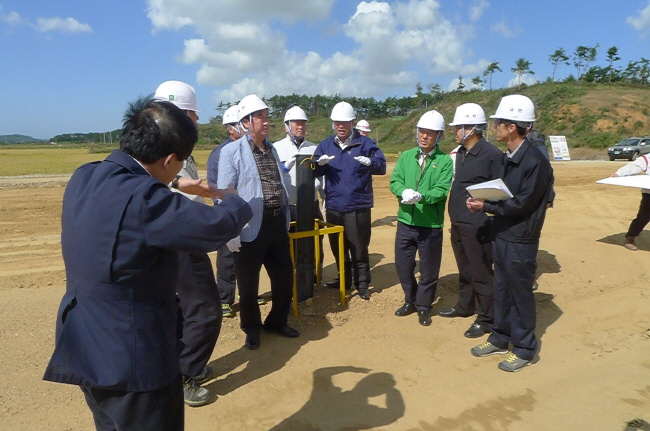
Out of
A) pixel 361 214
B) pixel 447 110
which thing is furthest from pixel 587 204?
pixel 447 110

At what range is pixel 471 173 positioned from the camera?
4.57m

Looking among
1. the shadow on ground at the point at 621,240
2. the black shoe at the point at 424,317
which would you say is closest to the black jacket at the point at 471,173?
the black shoe at the point at 424,317

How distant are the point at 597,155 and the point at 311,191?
3408 centimetres

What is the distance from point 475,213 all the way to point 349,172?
5.01 ft

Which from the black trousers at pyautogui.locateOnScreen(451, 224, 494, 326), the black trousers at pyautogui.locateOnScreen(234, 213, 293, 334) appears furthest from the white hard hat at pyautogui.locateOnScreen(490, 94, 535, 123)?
the black trousers at pyautogui.locateOnScreen(234, 213, 293, 334)

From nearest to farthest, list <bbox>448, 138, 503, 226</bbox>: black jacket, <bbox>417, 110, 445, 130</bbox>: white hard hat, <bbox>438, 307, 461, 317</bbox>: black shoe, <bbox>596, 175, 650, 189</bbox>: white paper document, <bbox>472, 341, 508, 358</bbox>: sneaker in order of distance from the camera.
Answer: <bbox>472, 341, 508, 358</bbox>: sneaker < <bbox>448, 138, 503, 226</bbox>: black jacket < <bbox>417, 110, 445, 130</bbox>: white hard hat < <bbox>438, 307, 461, 317</bbox>: black shoe < <bbox>596, 175, 650, 189</bbox>: white paper document

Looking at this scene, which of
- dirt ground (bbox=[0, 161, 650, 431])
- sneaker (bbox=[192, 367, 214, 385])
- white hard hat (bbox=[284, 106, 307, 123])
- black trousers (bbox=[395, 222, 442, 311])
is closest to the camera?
dirt ground (bbox=[0, 161, 650, 431])

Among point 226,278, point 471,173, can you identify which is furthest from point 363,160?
point 226,278

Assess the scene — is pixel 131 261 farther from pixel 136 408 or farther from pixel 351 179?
pixel 351 179

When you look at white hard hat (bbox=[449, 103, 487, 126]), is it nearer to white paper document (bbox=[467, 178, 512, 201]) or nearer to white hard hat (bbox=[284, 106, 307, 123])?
white paper document (bbox=[467, 178, 512, 201])

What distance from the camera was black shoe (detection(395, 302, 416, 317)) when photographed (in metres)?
5.14

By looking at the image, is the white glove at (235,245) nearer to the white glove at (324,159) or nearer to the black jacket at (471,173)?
the white glove at (324,159)

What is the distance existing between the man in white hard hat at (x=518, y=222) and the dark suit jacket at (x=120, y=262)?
110 inches

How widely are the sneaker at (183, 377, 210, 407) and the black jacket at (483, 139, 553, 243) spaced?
2.72 m
